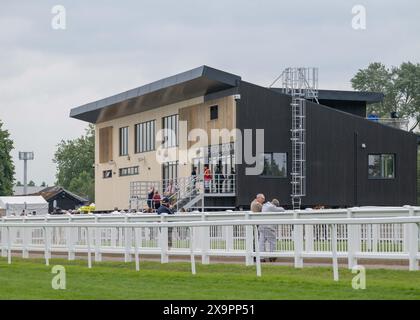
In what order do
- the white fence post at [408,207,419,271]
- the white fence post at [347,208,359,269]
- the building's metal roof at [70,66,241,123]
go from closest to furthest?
1. the white fence post at [408,207,419,271]
2. the white fence post at [347,208,359,269]
3. the building's metal roof at [70,66,241,123]

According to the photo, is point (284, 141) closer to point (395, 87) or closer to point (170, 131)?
point (170, 131)

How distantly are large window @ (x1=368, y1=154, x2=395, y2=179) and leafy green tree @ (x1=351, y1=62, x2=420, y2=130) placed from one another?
2124 inches

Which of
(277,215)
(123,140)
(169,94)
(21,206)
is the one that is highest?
(169,94)

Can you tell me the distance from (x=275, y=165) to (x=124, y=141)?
1624 centimetres

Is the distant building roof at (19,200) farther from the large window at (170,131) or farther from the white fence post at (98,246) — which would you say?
the white fence post at (98,246)

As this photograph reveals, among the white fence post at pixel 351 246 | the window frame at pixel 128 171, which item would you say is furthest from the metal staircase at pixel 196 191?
the white fence post at pixel 351 246

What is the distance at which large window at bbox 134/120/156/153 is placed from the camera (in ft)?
212

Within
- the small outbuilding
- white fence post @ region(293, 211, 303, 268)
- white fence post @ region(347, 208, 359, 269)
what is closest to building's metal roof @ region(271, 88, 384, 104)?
the small outbuilding

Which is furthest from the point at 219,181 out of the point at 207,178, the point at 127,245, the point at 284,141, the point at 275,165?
the point at 127,245

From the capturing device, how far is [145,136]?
65.6 m

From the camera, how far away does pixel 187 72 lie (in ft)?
184

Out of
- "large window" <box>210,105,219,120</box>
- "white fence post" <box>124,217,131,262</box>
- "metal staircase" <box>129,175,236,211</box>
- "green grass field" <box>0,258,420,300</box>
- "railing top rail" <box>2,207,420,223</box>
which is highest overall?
"large window" <box>210,105,219,120</box>

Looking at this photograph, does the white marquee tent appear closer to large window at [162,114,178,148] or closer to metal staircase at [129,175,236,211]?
large window at [162,114,178,148]

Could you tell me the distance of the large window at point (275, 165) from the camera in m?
56.1
